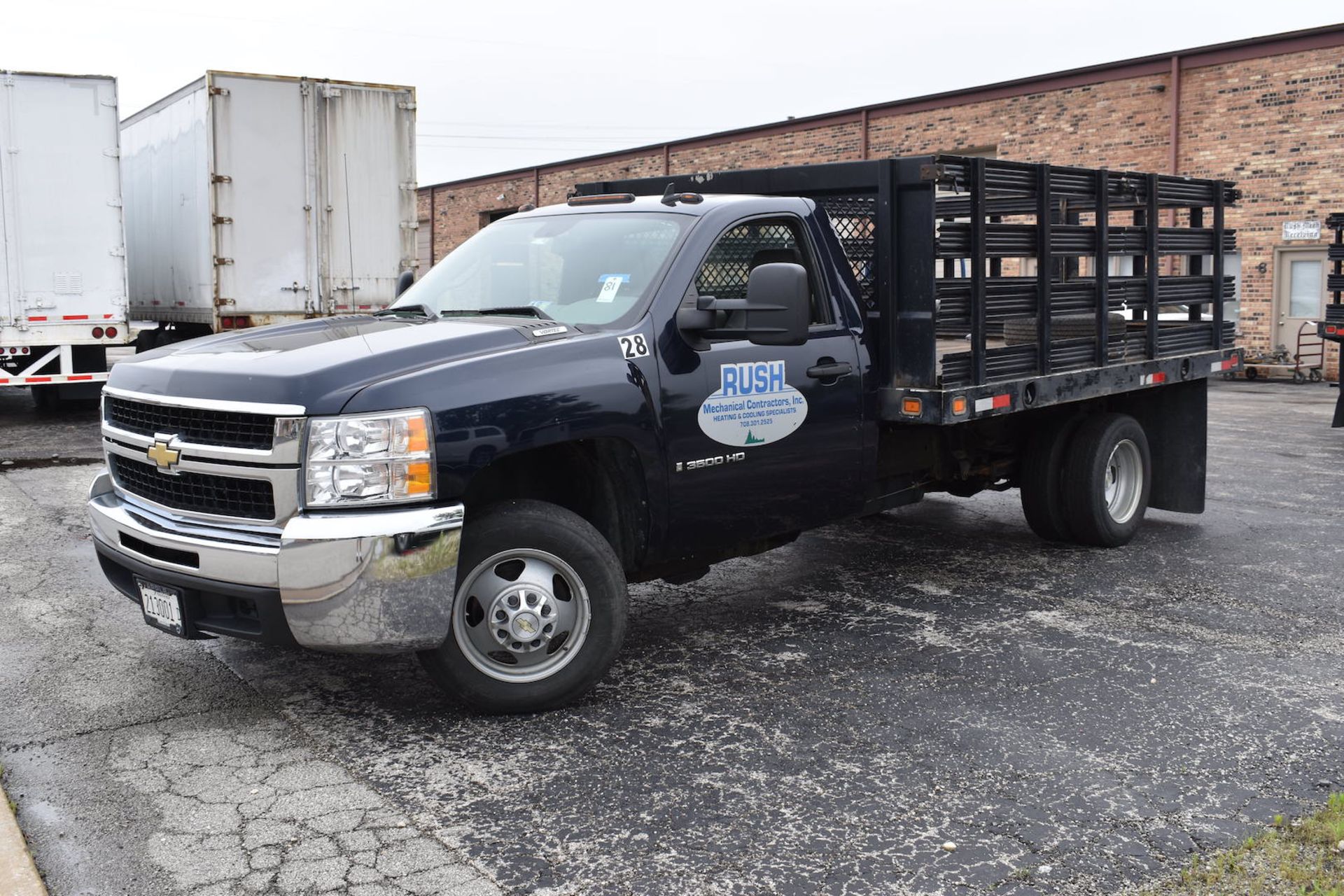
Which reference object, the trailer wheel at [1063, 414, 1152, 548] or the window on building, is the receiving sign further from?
the trailer wheel at [1063, 414, 1152, 548]

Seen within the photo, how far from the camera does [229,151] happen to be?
14344 millimetres

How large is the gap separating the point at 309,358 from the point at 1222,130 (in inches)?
861

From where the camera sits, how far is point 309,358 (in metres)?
4.76

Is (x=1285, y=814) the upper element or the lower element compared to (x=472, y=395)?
lower

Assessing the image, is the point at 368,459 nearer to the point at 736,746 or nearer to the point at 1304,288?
the point at 736,746

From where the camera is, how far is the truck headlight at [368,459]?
14.6 feet

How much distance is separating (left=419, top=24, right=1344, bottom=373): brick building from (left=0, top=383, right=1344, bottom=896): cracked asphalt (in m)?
16.8

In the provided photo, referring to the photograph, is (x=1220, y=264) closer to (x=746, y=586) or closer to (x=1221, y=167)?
(x=746, y=586)

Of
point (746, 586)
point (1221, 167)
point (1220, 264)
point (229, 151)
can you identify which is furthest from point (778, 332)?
point (1221, 167)

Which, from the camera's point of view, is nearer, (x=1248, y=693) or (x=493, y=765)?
(x=493, y=765)

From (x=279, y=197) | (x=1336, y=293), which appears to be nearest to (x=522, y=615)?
(x=279, y=197)

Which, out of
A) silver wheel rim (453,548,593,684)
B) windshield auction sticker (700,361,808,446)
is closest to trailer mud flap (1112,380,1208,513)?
windshield auction sticker (700,361,808,446)

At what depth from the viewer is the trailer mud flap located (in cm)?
870

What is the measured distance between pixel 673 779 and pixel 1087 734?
5.31 feet
